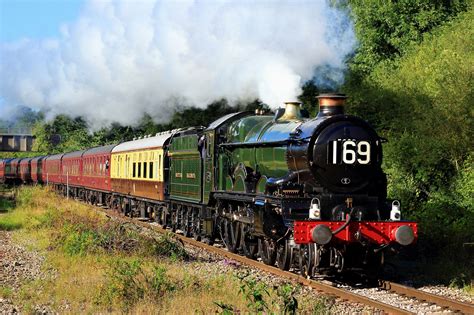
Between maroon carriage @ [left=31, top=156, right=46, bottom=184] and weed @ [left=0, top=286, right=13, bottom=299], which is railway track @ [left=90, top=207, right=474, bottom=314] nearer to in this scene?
weed @ [left=0, top=286, right=13, bottom=299]

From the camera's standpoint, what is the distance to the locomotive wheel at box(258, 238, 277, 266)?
14.5 m

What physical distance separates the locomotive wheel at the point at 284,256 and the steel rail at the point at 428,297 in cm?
193

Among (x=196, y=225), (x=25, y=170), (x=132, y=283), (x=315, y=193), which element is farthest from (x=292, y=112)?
(x=25, y=170)

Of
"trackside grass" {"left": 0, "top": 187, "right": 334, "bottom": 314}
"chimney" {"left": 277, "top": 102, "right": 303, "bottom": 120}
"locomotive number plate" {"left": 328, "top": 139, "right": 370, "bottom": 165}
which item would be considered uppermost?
"chimney" {"left": 277, "top": 102, "right": 303, "bottom": 120}

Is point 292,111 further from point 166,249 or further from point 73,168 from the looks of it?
point 73,168

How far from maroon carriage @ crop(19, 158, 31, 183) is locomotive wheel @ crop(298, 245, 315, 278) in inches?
1960

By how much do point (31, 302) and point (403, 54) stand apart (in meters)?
21.2

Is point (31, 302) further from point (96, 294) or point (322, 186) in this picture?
point (322, 186)

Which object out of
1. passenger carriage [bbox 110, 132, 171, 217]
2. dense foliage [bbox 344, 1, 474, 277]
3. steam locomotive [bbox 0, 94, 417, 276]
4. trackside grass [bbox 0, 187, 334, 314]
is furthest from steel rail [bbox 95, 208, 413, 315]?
passenger carriage [bbox 110, 132, 171, 217]

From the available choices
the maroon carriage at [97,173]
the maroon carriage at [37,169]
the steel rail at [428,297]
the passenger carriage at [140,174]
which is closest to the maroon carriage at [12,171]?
the maroon carriage at [37,169]

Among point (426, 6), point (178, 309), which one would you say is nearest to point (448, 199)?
point (178, 309)

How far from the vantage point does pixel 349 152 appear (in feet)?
41.6

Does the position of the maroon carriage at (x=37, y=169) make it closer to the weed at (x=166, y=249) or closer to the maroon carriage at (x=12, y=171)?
the maroon carriage at (x=12, y=171)

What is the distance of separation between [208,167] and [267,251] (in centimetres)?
393
